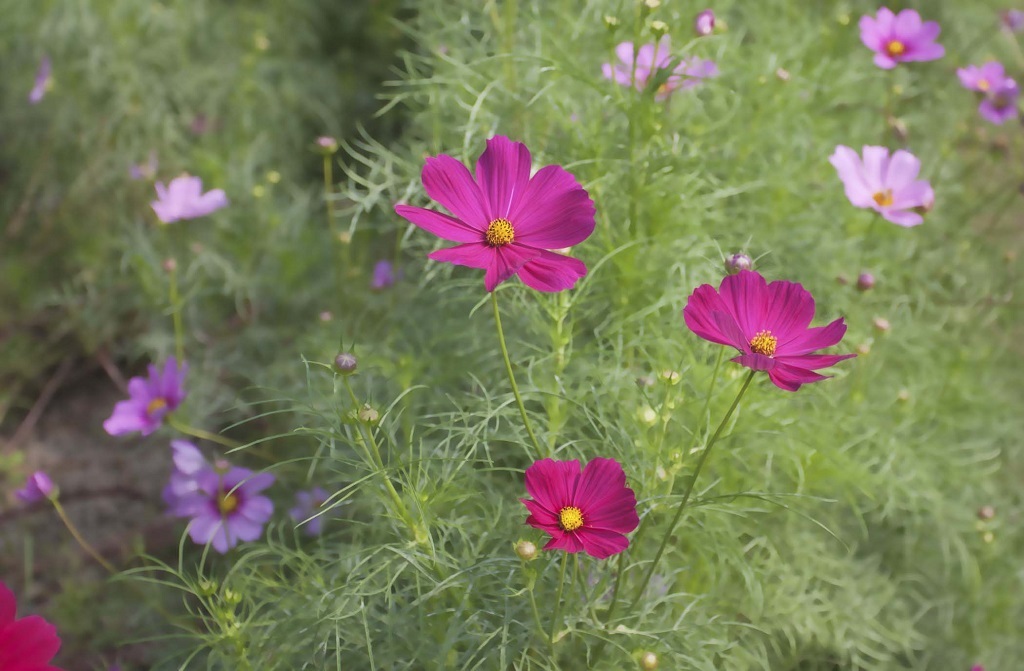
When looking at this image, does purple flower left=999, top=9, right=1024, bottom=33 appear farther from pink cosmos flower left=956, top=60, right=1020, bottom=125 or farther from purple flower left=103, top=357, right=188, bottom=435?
purple flower left=103, top=357, right=188, bottom=435

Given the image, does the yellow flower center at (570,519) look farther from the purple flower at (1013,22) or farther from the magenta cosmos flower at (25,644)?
the purple flower at (1013,22)

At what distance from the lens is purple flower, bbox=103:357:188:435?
4.18 feet

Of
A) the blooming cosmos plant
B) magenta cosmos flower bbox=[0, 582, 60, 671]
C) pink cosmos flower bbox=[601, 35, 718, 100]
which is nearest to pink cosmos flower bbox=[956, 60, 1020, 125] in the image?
pink cosmos flower bbox=[601, 35, 718, 100]

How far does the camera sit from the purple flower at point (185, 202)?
1.46 metres

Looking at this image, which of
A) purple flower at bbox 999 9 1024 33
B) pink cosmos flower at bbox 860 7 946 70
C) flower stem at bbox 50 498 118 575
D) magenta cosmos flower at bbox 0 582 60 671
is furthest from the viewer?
purple flower at bbox 999 9 1024 33

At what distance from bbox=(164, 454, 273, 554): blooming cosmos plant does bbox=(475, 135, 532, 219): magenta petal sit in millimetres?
560

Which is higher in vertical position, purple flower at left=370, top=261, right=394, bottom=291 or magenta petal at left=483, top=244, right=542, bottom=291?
magenta petal at left=483, top=244, right=542, bottom=291

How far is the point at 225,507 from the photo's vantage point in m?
1.19

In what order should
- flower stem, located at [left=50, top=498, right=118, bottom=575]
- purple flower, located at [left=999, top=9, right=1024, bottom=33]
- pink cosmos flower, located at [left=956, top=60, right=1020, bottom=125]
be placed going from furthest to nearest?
purple flower, located at [left=999, top=9, right=1024, bottom=33] → pink cosmos flower, located at [left=956, top=60, right=1020, bottom=125] → flower stem, located at [left=50, top=498, right=118, bottom=575]

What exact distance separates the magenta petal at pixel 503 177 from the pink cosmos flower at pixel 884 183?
61 centimetres

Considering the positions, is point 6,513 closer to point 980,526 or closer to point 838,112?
point 980,526

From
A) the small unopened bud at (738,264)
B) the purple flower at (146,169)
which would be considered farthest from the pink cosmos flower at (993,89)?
the purple flower at (146,169)

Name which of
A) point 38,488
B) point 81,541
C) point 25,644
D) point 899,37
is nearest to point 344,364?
Answer: point 25,644

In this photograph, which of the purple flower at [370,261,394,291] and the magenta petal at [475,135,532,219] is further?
the purple flower at [370,261,394,291]
